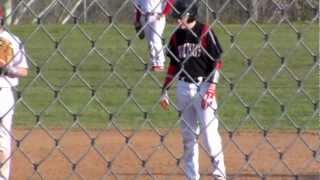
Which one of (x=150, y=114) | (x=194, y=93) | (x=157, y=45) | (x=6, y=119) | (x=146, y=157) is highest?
(x=150, y=114)

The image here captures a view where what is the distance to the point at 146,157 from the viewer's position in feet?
32.2

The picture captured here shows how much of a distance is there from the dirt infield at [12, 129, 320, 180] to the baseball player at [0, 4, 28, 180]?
1.08 metres

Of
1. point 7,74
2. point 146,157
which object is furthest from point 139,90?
point 7,74

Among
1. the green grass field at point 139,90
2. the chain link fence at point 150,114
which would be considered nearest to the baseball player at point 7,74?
the chain link fence at point 150,114

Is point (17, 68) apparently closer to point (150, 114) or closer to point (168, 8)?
point (168, 8)

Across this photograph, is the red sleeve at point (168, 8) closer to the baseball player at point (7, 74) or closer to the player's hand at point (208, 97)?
the baseball player at point (7, 74)

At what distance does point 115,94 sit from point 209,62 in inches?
252

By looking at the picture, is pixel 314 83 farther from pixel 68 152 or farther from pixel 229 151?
pixel 68 152

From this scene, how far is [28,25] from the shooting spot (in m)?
20.6

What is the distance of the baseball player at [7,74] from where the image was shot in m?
5.55

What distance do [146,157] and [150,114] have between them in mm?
469

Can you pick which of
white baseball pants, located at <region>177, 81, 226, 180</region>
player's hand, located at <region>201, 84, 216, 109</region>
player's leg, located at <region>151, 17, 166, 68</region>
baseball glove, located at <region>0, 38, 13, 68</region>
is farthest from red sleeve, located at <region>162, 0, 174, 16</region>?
white baseball pants, located at <region>177, 81, 226, 180</region>

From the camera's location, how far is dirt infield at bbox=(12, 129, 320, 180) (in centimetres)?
916

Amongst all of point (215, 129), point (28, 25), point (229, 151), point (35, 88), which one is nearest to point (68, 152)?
point (229, 151)
